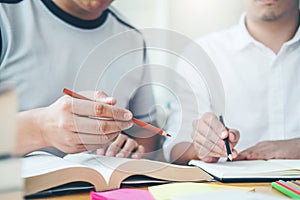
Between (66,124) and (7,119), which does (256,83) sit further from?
(7,119)

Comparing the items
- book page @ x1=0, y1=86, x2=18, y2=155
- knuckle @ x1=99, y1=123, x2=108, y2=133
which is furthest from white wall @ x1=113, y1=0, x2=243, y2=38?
book page @ x1=0, y1=86, x2=18, y2=155

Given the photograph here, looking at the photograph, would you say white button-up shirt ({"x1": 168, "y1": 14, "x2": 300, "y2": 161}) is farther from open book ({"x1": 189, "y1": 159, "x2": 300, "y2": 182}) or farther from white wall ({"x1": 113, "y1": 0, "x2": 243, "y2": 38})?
open book ({"x1": 189, "y1": 159, "x2": 300, "y2": 182})

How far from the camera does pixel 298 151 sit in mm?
1024

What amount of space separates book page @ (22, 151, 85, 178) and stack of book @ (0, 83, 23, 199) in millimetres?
122

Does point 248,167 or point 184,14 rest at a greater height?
point 184,14

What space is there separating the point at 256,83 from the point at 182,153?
0.38 meters

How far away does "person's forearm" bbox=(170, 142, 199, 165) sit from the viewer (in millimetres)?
920

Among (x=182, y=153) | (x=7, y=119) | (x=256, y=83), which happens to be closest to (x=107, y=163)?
(x=182, y=153)

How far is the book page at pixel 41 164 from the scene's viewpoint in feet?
2.07

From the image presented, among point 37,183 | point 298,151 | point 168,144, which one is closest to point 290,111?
point 298,151

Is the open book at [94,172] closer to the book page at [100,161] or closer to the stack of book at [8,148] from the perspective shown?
the book page at [100,161]

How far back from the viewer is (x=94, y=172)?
64 cm

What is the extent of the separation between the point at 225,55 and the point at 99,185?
69 cm

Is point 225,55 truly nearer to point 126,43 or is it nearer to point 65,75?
point 126,43
